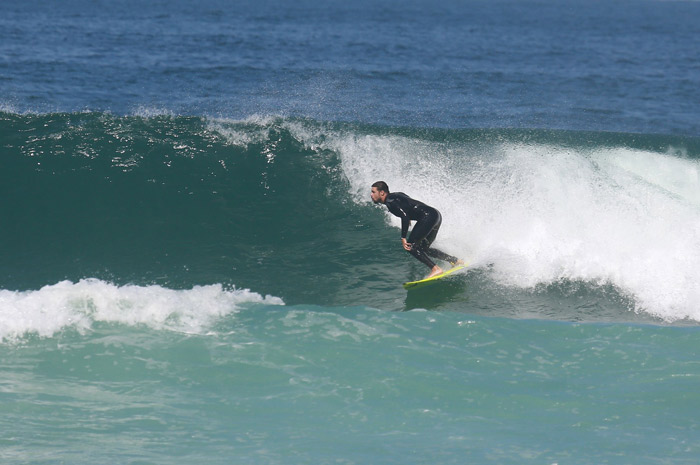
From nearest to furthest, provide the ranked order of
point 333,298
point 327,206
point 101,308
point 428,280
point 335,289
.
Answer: point 101,308 < point 333,298 < point 428,280 < point 335,289 < point 327,206

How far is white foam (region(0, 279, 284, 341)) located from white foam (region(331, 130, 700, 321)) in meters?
4.05

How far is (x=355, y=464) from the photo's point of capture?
240 inches

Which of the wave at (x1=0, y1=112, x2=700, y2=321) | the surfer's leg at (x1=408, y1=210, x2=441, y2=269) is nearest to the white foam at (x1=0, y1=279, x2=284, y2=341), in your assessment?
the wave at (x1=0, y1=112, x2=700, y2=321)

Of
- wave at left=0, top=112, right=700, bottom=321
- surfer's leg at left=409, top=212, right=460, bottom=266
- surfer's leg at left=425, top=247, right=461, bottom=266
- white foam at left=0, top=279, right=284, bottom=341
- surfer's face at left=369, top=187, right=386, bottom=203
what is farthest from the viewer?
wave at left=0, top=112, right=700, bottom=321

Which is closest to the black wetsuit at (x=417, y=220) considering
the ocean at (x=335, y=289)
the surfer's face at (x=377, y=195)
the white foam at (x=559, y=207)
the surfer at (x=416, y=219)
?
the surfer at (x=416, y=219)

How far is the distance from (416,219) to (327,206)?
2679mm

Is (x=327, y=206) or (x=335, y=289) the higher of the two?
(x=327, y=206)

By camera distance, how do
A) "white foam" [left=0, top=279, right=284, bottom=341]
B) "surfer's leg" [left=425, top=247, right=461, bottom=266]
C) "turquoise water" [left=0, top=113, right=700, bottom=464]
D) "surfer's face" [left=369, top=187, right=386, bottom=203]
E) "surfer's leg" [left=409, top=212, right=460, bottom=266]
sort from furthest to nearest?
"surfer's leg" [left=425, top=247, right=461, bottom=266] < "surfer's leg" [left=409, top=212, right=460, bottom=266] < "surfer's face" [left=369, top=187, right=386, bottom=203] < "white foam" [left=0, top=279, right=284, bottom=341] < "turquoise water" [left=0, top=113, right=700, bottom=464]

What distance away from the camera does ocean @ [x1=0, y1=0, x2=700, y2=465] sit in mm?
6594

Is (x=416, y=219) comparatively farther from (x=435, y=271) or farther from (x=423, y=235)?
(x=435, y=271)

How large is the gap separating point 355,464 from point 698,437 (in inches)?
121

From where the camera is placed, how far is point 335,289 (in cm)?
1025

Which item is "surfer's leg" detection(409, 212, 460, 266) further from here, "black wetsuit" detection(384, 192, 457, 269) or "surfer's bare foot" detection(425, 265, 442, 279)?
"surfer's bare foot" detection(425, 265, 442, 279)

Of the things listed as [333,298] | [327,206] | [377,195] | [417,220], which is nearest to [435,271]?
[417,220]
